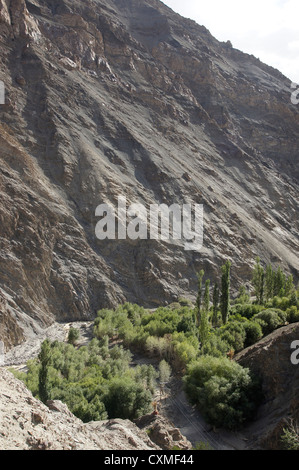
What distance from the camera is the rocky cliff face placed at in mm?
33875

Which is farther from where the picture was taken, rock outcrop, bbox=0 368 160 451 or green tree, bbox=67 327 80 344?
green tree, bbox=67 327 80 344

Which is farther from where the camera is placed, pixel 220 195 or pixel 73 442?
pixel 220 195

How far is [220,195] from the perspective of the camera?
2117 inches

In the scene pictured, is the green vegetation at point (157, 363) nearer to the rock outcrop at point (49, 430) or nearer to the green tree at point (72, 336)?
the green tree at point (72, 336)

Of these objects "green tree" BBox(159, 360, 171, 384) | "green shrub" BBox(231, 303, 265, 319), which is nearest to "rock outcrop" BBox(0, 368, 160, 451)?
"green tree" BBox(159, 360, 171, 384)

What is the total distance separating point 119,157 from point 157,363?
1218 inches

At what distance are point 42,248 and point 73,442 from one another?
2554 cm

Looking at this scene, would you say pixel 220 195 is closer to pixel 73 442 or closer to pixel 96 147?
pixel 96 147

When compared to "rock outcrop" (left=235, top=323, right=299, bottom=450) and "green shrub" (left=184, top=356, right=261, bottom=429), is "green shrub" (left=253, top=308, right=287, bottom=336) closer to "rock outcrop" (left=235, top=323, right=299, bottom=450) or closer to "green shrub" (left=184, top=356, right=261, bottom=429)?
"rock outcrop" (left=235, top=323, right=299, bottom=450)

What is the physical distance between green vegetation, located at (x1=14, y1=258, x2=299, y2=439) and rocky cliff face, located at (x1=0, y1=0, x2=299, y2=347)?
621cm

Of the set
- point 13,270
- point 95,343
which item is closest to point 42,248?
point 13,270

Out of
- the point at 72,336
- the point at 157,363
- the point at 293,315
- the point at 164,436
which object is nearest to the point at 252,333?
the point at 293,315

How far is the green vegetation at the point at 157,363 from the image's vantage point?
15164 millimetres

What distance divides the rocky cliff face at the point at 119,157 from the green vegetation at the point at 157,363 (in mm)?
6211
